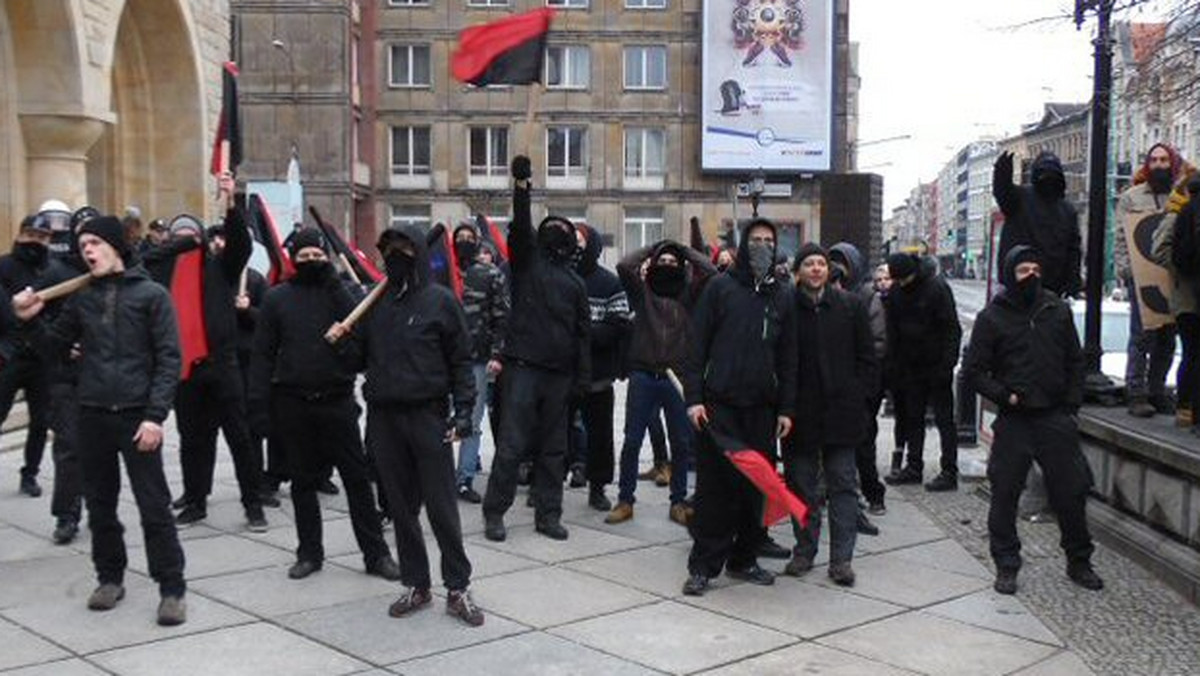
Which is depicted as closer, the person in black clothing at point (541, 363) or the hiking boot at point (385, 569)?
the hiking boot at point (385, 569)

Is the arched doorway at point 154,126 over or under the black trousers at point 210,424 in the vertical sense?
over

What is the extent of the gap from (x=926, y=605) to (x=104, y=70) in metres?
12.7

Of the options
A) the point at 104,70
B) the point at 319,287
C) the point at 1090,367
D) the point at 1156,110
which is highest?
the point at 104,70

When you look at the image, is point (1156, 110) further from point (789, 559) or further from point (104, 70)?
point (104, 70)

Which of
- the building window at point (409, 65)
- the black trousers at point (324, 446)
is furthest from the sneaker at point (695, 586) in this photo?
the building window at point (409, 65)

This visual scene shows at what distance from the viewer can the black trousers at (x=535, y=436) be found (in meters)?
8.20

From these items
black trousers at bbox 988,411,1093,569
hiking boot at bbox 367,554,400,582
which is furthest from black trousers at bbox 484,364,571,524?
black trousers at bbox 988,411,1093,569

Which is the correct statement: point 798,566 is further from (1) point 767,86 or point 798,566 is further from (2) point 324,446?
(1) point 767,86

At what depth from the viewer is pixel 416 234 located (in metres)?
6.50

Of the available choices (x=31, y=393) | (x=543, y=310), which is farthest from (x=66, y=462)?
(x=543, y=310)

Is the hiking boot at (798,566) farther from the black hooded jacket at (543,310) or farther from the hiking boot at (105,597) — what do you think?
the hiking boot at (105,597)

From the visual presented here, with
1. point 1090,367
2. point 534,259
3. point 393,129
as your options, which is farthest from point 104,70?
point 393,129

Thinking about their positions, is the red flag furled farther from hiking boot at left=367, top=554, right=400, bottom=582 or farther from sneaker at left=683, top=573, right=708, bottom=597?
sneaker at left=683, top=573, right=708, bottom=597

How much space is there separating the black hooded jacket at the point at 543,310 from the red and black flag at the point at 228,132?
6.89 ft
